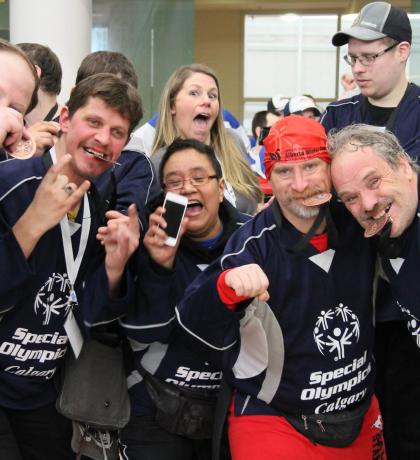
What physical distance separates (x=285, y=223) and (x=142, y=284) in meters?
0.57

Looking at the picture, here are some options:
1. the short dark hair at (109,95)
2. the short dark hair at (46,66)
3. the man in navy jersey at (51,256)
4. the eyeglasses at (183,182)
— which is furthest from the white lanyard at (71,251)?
the short dark hair at (46,66)

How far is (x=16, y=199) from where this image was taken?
2682 mm

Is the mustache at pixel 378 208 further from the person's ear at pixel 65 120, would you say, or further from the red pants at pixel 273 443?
A: the person's ear at pixel 65 120

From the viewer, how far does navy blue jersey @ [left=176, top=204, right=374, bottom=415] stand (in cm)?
266

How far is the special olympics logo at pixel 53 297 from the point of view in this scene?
2.75 metres

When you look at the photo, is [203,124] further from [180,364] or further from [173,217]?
[180,364]

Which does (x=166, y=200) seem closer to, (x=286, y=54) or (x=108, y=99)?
(x=108, y=99)

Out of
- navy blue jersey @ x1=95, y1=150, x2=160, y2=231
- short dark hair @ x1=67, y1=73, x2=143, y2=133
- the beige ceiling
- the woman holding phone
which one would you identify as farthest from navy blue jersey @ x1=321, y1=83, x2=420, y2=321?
the beige ceiling

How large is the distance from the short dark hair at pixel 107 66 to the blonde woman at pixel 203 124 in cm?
29

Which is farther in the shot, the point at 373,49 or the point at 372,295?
the point at 373,49

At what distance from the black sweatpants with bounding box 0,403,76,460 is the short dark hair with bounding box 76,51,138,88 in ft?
5.29

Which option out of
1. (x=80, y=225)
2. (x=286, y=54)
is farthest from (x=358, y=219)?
(x=286, y=54)

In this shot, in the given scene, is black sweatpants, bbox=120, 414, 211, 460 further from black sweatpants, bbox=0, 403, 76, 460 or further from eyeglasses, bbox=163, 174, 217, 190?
eyeglasses, bbox=163, 174, 217, 190

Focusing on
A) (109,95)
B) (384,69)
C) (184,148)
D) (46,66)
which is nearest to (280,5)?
Result: (46,66)
